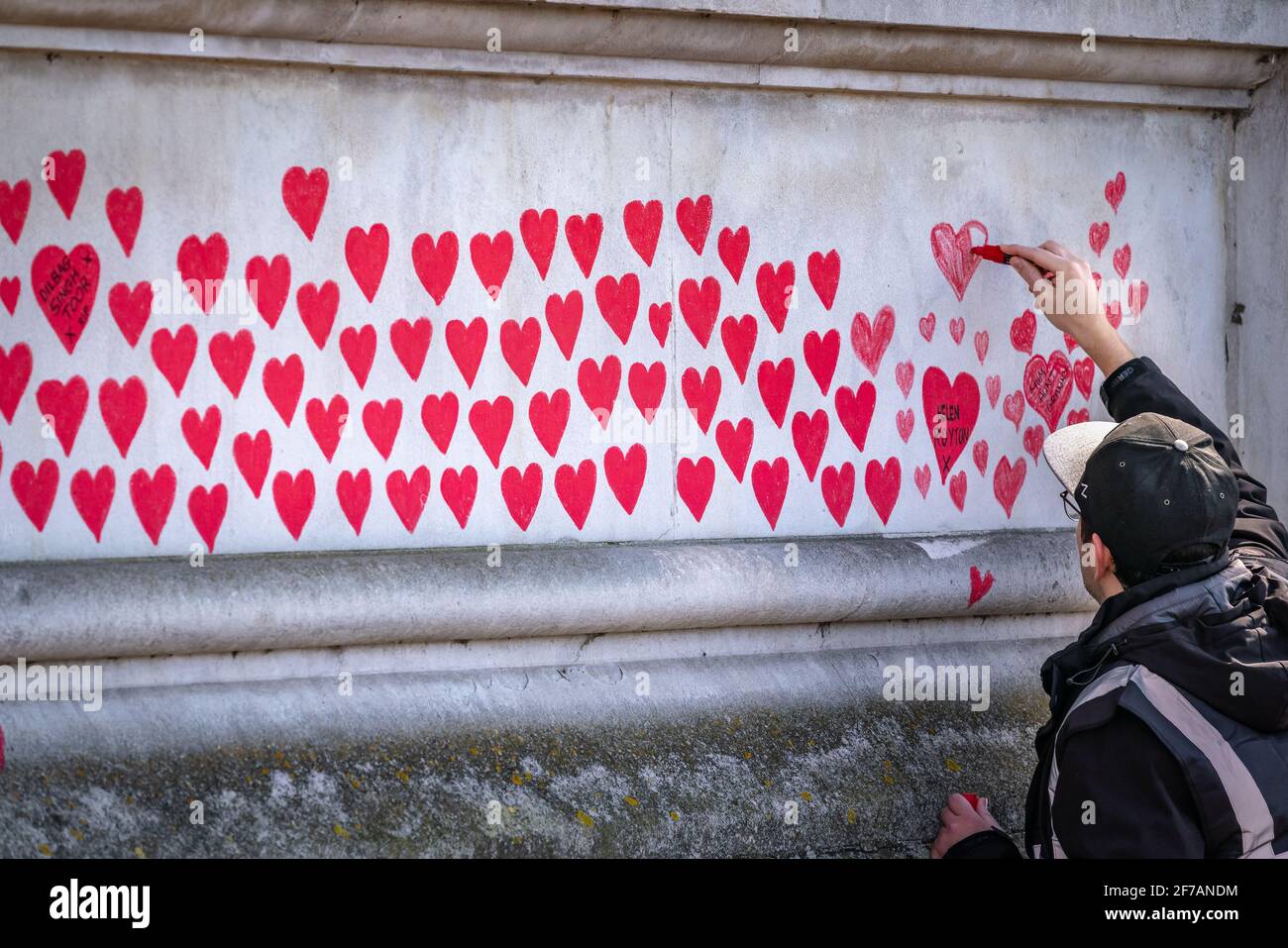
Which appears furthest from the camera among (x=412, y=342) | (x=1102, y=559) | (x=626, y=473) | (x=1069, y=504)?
(x=626, y=473)

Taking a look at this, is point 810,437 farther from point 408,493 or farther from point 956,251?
point 408,493

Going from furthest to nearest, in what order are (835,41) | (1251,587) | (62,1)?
(835,41) < (62,1) < (1251,587)

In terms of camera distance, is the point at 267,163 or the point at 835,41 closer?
the point at 267,163

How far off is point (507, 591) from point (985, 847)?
1.38 meters

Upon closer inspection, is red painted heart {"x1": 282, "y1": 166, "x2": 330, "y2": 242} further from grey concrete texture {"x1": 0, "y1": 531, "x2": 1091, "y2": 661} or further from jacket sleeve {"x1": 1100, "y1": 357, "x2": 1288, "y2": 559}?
jacket sleeve {"x1": 1100, "y1": 357, "x2": 1288, "y2": 559}

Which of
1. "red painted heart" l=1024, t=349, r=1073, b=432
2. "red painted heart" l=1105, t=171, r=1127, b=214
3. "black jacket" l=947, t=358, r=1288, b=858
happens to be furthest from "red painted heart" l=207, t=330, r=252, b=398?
"red painted heart" l=1105, t=171, r=1127, b=214

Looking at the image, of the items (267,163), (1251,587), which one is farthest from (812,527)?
(267,163)

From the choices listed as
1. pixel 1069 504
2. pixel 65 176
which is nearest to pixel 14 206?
pixel 65 176

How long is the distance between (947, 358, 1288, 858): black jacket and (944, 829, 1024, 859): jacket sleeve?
0.37m

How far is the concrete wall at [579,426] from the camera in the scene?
11.8ft

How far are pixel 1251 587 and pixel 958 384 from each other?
5.61 ft

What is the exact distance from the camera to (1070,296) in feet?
14.4

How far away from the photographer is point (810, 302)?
4.36m

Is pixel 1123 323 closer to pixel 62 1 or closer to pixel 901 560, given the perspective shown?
pixel 901 560
